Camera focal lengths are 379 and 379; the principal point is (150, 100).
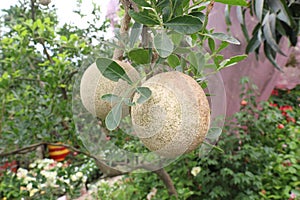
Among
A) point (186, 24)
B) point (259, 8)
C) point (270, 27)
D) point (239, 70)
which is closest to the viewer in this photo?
point (186, 24)

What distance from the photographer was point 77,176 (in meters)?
1.73

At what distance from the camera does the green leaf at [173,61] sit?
1.28 feet

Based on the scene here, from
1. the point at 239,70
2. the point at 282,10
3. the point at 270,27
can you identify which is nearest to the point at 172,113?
the point at 282,10

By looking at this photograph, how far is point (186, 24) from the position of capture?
0.34 m

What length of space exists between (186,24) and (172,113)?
84 mm

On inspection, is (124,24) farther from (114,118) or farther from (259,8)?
(259,8)

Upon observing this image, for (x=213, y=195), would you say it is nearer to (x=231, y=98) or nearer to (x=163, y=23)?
(x=231, y=98)

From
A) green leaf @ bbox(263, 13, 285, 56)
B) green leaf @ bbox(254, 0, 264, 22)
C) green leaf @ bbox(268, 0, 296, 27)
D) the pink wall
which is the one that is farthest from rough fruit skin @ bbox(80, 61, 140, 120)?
the pink wall

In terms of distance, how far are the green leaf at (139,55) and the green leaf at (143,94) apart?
0.04 m

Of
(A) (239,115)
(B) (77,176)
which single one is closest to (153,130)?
(B) (77,176)

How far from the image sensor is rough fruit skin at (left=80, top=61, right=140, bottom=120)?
1.30 ft

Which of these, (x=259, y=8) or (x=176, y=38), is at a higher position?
(x=259, y=8)

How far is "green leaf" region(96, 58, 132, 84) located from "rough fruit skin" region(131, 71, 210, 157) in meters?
0.03

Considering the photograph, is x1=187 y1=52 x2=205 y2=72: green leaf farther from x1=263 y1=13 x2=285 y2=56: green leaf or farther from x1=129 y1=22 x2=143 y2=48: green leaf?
x1=263 y1=13 x2=285 y2=56: green leaf
